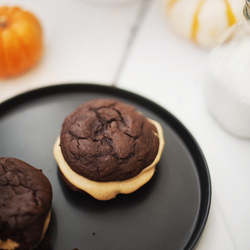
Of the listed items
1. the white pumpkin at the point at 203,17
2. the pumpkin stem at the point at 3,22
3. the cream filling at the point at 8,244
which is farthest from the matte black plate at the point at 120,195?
the white pumpkin at the point at 203,17

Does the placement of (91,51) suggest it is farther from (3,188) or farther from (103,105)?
(3,188)

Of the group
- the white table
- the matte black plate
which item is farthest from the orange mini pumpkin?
the matte black plate

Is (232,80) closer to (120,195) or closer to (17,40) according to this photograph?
(120,195)

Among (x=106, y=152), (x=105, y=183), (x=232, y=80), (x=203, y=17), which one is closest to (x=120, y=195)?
(x=105, y=183)

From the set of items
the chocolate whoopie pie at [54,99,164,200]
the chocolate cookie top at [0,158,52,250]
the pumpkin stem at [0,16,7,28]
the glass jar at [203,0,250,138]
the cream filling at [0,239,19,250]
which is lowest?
the cream filling at [0,239,19,250]

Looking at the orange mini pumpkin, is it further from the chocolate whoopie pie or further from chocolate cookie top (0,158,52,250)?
chocolate cookie top (0,158,52,250)

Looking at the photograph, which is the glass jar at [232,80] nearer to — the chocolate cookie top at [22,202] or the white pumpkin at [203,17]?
the white pumpkin at [203,17]
